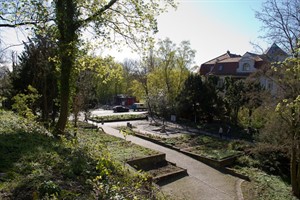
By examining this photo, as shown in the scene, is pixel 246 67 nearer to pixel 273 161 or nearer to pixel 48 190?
pixel 273 161

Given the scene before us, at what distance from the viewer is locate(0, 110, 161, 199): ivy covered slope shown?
12.5ft

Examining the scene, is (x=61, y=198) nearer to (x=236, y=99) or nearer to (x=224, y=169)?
(x=224, y=169)

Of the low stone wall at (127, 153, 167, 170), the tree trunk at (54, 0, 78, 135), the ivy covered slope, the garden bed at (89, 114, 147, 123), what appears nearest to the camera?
the ivy covered slope

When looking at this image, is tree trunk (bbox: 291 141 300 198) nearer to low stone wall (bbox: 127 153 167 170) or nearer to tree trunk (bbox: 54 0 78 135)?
low stone wall (bbox: 127 153 167 170)

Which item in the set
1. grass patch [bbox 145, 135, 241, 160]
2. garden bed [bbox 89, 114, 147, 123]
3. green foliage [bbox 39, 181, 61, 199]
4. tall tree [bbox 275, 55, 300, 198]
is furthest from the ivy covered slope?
garden bed [bbox 89, 114, 147, 123]

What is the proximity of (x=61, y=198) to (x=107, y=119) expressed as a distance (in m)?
25.2

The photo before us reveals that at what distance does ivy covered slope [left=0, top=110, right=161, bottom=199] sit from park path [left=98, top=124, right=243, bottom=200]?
4734mm

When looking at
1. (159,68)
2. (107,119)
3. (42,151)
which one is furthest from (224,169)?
(159,68)

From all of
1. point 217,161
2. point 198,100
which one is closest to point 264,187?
point 217,161

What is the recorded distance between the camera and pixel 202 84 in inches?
1031

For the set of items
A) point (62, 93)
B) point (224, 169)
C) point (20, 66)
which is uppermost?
point (20, 66)

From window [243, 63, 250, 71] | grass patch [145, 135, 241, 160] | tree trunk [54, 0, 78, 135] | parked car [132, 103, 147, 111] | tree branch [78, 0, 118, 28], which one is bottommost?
grass patch [145, 135, 241, 160]

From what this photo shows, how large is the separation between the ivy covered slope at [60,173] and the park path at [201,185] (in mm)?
4734

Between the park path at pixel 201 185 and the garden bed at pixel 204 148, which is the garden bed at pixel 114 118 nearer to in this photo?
the garden bed at pixel 204 148
